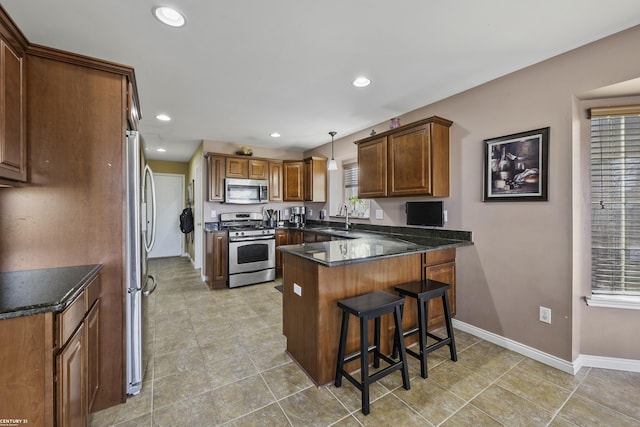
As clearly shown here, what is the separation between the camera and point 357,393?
6.12ft

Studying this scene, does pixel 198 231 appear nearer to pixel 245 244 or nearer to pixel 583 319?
pixel 245 244

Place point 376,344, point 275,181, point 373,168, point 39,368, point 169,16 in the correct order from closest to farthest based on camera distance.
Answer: point 39,368 < point 169,16 < point 376,344 < point 373,168 < point 275,181

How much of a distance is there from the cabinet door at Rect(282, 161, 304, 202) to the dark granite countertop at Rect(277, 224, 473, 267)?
1.28m

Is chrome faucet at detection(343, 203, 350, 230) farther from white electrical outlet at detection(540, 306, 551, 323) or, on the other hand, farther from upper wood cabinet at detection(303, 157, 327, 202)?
white electrical outlet at detection(540, 306, 551, 323)

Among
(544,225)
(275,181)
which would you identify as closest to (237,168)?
(275,181)

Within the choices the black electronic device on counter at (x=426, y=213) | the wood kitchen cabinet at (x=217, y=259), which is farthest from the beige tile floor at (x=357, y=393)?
the wood kitchen cabinet at (x=217, y=259)

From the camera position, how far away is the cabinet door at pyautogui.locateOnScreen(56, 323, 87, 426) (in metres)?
1.13

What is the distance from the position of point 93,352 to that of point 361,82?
2.89m

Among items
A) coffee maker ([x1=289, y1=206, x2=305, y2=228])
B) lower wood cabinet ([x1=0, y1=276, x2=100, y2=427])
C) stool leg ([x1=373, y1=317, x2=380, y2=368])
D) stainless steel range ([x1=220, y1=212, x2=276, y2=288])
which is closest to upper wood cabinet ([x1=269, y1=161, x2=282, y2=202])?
coffee maker ([x1=289, y1=206, x2=305, y2=228])

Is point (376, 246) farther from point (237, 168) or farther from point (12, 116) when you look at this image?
point (237, 168)

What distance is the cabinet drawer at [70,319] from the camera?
1.14m

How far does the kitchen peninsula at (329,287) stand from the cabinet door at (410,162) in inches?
27.9

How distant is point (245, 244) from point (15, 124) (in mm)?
3188

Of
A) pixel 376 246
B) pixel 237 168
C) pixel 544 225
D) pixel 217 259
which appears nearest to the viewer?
pixel 544 225
